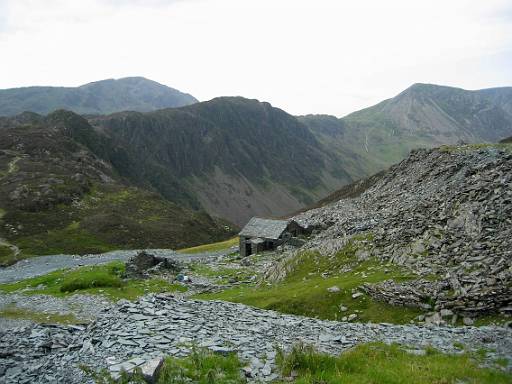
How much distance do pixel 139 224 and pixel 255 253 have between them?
2652 inches

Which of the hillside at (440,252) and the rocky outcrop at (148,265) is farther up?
the hillside at (440,252)

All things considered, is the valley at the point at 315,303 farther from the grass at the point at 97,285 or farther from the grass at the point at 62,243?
the grass at the point at 62,243

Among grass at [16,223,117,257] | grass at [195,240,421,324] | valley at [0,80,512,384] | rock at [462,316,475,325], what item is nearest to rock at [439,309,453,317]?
valley at [0,80,512,384]

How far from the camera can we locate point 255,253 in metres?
77.1

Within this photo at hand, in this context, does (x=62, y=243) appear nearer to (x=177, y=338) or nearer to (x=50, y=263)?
(x=50, y=263)

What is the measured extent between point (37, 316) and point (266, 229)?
42.6 meters

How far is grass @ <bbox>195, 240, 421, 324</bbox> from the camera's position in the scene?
30469 mm

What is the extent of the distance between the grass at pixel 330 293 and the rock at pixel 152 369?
1790cm

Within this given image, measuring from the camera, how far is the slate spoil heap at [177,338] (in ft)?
56.4

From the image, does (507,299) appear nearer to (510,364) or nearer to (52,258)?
(510,364)

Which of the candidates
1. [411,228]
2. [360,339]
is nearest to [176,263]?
[411,228]

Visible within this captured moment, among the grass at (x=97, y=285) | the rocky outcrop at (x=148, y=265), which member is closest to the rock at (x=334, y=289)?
the grass at (x=97, y=285)

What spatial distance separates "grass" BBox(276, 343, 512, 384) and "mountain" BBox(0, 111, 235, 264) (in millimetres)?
93556

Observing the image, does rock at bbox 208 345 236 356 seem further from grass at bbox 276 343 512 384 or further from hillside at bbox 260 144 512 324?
hillside at bbox 260 144 512 324
